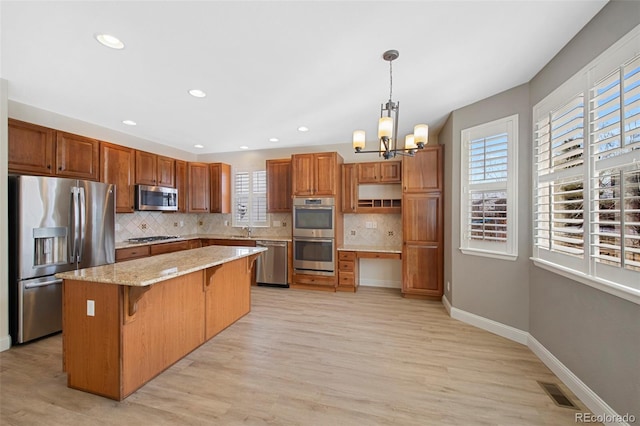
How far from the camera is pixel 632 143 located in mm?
1566

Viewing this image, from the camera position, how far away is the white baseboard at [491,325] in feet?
9.27

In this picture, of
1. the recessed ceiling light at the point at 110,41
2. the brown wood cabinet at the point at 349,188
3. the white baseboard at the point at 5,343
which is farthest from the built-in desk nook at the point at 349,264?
the white baseboard at the point at 5,343

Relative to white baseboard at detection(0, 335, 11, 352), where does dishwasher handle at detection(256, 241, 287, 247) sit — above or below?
above

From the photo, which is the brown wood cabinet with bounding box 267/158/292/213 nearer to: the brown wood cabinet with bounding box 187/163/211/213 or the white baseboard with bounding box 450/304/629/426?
the brown wood cabinet with bounding box 187/163/211/213

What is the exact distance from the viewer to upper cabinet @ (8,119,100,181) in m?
2.96

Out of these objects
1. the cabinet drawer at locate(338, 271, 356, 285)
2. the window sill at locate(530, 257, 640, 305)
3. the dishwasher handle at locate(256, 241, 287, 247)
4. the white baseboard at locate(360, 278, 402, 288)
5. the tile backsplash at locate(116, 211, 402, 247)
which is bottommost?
the white baseboard at locate(360, 278, 402, 288)

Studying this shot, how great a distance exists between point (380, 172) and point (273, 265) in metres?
2.64

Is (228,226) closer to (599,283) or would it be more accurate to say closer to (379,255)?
(379,255)

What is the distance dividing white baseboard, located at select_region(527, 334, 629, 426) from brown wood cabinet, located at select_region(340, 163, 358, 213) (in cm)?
307

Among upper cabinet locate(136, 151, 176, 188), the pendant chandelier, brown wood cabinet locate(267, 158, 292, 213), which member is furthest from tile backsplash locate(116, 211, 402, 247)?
the pendant chandelier

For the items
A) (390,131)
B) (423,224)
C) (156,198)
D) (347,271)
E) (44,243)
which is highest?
(390,131)

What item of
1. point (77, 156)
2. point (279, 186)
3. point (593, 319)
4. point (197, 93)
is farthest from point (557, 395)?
point (77, 156)

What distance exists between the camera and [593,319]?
1.89m

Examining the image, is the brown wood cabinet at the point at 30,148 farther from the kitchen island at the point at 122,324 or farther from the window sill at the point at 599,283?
the window sill at the point at 599,283
